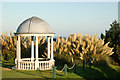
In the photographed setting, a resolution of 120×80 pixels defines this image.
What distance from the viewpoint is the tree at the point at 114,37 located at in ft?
70.0

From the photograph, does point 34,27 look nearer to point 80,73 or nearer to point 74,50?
point 80,73

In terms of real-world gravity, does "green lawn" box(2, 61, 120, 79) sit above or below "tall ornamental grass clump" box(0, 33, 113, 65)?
below

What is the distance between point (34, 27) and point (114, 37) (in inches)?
453

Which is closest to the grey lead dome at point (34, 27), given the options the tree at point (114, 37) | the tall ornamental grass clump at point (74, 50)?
the tall ornamental grass clump at point (74, 50)

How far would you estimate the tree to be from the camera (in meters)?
21.3

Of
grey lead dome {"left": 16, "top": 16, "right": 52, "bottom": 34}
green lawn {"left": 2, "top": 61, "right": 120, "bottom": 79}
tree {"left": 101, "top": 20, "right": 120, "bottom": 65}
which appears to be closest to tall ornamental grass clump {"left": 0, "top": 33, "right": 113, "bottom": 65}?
green lawn {"left": 2, "top": 61, "right": 120, "bottom": 79}

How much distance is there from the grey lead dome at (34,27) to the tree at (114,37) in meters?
8.68

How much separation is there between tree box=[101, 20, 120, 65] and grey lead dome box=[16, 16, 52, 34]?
8.68 metres

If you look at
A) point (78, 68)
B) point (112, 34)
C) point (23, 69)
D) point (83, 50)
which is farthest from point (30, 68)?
point (112, 34)

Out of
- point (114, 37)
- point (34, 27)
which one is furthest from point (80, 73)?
point (114, 37)

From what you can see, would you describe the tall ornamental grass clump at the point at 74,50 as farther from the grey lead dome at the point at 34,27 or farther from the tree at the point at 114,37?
the grey lead dome at the point at 34,27

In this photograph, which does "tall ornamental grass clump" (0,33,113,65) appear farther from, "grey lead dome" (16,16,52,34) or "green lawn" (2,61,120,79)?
"grey lead dome" (16,16,52,34)

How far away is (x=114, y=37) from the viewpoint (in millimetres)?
23562

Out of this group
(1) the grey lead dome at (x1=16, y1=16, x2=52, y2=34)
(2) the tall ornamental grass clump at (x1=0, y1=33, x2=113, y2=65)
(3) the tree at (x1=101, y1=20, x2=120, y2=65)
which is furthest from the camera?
(3) the tree at (x1=101, y1=20, x2=120, y2=65)
